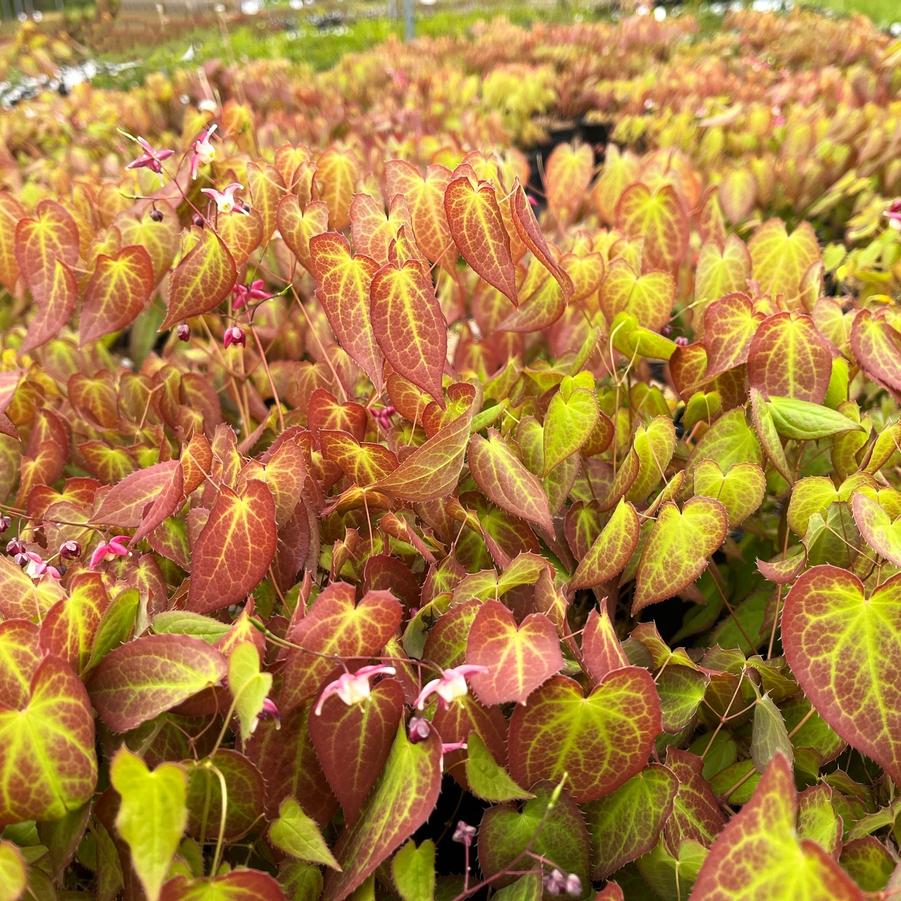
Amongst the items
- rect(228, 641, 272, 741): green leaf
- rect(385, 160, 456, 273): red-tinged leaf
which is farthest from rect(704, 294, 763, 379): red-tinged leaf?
rect(228, 641, 272, 741): green leaf

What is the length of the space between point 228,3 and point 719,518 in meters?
9.17

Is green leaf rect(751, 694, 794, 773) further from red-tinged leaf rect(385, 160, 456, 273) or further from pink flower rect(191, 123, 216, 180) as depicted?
pink flower rect(191, 123, 216, 180)

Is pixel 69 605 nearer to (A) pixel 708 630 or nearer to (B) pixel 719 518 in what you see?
(B) pixel 719 518

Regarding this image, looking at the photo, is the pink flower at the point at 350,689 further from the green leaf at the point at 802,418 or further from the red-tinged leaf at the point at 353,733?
the green leaf at the point at 802,418

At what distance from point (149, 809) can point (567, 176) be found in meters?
1.61

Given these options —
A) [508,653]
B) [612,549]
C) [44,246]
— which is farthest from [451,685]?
[44,246]

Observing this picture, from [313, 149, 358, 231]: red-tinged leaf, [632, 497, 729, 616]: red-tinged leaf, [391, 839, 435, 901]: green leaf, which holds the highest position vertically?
[313, 149, 358, 231]: red-tinged leaf

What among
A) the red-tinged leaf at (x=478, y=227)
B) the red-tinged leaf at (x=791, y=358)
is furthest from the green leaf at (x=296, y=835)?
the red-tinged leaf at (x=791, y=358)

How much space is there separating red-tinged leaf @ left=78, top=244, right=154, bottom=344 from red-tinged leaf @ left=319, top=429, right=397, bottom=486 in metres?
0.36

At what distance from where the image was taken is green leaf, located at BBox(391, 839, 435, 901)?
66 centimetres

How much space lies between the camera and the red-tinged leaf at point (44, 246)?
1.14 metres

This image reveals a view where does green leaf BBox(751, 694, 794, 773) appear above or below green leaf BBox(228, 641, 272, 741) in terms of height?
below

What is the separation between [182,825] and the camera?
1.74 ft

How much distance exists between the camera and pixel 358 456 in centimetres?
94
